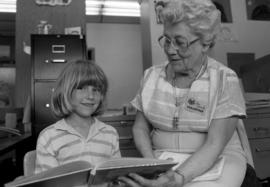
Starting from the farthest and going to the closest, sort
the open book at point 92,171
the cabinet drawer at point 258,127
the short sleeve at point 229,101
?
the cabinet drawer at point 258,127 < the short sleeve at point 229,101 < the open book at point 92,171

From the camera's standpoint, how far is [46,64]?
1.78 m

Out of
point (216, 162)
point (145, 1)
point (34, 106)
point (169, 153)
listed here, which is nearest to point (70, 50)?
point (34, 106)

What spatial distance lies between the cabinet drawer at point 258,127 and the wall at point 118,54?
12.5ft

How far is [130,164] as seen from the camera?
73 cm

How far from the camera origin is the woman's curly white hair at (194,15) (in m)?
1.08

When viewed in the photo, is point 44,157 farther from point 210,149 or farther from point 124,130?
point 124,130

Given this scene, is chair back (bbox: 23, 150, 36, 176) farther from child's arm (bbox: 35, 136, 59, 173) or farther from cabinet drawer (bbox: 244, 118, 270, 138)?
cabinet drawer (bbox: 244, 118, 270, 138)

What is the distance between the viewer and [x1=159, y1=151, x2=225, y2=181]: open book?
0.96 metres

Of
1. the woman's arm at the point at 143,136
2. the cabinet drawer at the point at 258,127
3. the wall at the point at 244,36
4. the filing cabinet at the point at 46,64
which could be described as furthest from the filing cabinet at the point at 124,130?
the wall at the point at 244,36

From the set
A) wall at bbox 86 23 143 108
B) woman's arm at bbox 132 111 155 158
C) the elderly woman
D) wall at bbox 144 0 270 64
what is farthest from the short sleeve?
wall at bbox 86 23 143 108

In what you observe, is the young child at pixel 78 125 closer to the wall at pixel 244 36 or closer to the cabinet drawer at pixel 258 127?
the cabinet drawer at pixel 258 127

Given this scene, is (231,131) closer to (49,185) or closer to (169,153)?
(169,153)

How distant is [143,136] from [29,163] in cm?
43

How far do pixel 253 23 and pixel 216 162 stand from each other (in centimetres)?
172
